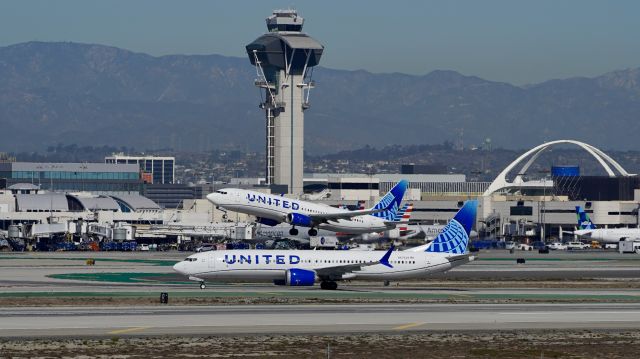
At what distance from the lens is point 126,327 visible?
227ft

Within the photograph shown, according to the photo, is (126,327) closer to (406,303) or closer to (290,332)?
(290,332)

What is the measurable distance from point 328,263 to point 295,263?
2717 mm

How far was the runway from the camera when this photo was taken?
225 ft

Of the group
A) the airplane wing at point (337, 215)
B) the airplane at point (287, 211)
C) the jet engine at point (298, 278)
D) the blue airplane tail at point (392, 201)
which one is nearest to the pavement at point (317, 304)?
the jet engine at point (298, 278)

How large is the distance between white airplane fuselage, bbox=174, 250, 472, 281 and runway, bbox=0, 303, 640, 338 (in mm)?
16767

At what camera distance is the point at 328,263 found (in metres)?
102

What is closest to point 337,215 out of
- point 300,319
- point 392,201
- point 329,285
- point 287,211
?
point 287,211

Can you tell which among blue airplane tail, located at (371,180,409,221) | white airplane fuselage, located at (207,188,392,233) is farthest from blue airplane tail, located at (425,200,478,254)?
blue airplane tail, located at (371,180,409,221)

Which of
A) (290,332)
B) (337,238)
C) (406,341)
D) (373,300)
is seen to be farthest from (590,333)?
(337,238)

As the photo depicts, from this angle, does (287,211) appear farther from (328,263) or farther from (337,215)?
(328,263)

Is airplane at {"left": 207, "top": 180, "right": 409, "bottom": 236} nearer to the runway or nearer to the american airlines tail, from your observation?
the american airlines tail

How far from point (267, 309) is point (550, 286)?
37415mm

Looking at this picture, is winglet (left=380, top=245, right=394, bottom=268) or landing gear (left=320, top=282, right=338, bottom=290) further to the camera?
winglet (left=380, top=245, right=394, bottom=268)

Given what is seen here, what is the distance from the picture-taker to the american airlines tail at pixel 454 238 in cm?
10544
